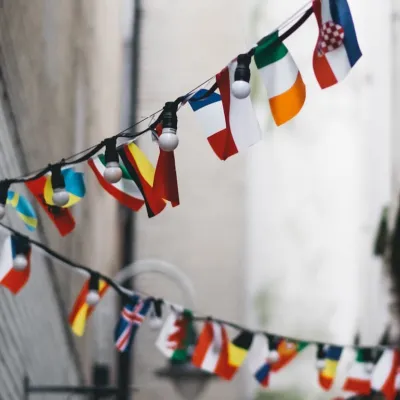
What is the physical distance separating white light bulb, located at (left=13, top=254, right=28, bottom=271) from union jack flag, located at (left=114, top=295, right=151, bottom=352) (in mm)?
1169

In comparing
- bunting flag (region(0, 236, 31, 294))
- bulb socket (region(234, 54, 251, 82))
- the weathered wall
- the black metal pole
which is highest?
the black metal pole

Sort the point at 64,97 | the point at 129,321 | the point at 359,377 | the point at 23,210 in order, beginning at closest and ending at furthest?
the point at 23,210 < the point at 129,321 < the point at 359,377 < the point at 64,97

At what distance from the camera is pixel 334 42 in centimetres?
416

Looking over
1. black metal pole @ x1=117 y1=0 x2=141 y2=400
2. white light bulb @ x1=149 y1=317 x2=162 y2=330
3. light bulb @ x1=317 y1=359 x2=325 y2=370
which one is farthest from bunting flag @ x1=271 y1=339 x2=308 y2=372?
black metal pole @ x1=117 y1=0 x2=141 y2=400

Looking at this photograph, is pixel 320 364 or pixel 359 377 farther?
pixel 359 377

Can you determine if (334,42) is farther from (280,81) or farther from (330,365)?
(330,365)

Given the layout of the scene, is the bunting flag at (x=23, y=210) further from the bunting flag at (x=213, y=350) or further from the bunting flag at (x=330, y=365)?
the bunting flag at (x=330, y=365)

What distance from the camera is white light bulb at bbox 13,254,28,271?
5039 mm

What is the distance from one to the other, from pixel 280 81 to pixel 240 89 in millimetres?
315

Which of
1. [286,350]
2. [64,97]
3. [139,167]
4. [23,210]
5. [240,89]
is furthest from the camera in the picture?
[64,97]

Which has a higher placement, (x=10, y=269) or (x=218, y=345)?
(x=218, y=345)

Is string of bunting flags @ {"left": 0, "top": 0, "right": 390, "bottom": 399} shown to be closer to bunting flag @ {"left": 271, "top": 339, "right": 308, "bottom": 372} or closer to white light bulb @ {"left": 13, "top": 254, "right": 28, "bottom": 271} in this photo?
white light bulb @ {"left": 13, "top": 254, "right": 28, "bottom": 271}

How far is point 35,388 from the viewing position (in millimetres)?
6852

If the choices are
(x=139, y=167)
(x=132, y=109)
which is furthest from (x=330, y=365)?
(x=132, y=109)
